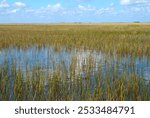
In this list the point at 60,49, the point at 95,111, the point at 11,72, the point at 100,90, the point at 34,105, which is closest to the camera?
the point at 95,111

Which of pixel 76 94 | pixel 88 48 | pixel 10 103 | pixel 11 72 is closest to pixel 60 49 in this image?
pixel 88 48

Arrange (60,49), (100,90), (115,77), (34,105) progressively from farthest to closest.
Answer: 1. (60,49)
2. (115,77)
3. (100,90)
4. (34,105)

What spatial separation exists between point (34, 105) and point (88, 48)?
12.7 m

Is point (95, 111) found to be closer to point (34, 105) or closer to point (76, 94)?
point (34, 105)

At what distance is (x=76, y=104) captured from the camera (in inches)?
255

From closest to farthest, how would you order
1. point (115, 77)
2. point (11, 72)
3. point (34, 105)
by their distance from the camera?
point (34, 105) → point (115, 77) → point (11, 72)

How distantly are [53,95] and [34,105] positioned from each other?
5.82 feet

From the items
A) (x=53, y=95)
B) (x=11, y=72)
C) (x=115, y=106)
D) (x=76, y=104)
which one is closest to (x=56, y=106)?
(x=76, y=104)

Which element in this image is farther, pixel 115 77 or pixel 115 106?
pixel 115 77

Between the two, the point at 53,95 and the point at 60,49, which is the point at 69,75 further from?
the point at 60,49

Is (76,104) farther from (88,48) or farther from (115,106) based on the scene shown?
(88,48)

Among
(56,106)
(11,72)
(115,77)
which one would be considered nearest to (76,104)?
(56,106)

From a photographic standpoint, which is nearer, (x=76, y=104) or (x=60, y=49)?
(x=76, y=104)

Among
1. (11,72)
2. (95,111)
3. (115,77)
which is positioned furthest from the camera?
(11,72)
